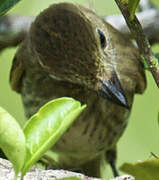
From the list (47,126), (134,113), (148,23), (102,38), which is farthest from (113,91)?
(134,113)

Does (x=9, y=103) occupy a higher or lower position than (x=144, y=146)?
higher

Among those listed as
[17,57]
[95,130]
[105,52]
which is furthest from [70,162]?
[105,52]

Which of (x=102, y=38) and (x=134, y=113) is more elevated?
(x=102, y=38)

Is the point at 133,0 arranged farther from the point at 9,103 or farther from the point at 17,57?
the point at 9,103

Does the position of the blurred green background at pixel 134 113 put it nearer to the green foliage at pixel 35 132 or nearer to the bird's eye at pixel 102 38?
the bird's eye at pixel 102 38

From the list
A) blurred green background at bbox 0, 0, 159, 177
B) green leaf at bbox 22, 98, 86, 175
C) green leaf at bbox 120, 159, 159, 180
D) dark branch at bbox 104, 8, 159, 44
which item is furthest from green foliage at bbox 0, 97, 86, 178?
blurred green background at bbox 0, 0, 159, 177

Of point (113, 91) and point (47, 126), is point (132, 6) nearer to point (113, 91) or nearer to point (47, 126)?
point (47, 126)

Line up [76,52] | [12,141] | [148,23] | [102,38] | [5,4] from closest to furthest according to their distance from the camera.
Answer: [12,141] → [5,4] → [76,52] → [102,38] → [148,23]
